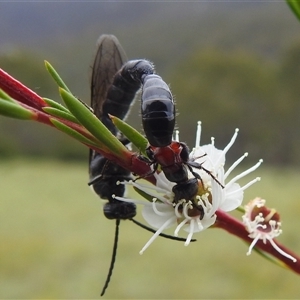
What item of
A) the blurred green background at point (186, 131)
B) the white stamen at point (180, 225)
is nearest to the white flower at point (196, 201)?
the white stamen at point (180, 225)

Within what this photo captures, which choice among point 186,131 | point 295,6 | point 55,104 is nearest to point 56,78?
point 55,104

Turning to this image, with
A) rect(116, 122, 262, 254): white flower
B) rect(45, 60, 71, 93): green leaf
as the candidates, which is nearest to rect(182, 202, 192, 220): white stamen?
rect(116, 122, 262, 254): white flower

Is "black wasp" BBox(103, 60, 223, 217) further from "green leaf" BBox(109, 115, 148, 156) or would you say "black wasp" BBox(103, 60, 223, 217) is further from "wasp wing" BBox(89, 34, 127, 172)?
"wasp wing" BBox(89, 34, 127, 172)

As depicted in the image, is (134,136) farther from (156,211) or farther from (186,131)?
(186,131)

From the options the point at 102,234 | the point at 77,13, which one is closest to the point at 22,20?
the point at 77,13

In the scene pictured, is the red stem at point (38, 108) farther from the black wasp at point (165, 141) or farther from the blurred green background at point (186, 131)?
the blurred green background at point (186, 131)

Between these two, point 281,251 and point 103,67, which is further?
point 103,67
